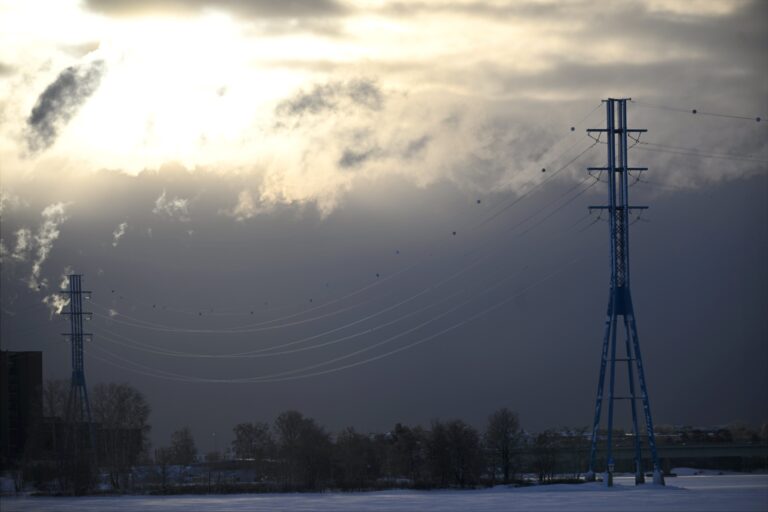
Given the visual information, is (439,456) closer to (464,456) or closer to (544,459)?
(464,456)

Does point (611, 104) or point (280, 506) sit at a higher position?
point (611, 104)

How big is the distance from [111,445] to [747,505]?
92427 millimetres

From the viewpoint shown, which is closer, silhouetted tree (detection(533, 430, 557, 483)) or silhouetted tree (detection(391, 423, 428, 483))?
silhouetted tree (detection(391, 423, 428, 483))

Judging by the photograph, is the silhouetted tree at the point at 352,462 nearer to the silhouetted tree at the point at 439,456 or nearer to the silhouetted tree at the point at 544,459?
the silhouetted tree at the point at 439,456

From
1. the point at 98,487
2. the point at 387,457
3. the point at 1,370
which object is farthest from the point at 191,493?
the point at 1,370

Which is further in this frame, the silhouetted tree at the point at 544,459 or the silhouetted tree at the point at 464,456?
the silhouetted tree at the point at 544,459

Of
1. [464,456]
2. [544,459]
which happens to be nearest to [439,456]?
[464,456]

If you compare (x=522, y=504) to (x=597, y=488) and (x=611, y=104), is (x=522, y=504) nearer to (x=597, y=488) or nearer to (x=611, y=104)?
(x=597, y=488)

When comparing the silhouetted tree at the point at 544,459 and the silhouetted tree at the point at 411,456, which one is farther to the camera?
the silhouetted tree at the point at 544,459

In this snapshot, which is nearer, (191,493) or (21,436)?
(191,493)

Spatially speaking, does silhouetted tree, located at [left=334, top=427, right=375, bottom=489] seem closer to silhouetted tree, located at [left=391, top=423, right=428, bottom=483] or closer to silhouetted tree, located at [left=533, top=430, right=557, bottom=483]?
silhouetted tree, located at [left=391, top=423, right=428, bottom=483]

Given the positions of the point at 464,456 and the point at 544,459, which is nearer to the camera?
the point at 464,456

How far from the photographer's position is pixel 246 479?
162375mm

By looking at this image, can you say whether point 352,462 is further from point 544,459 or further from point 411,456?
point 544,459
